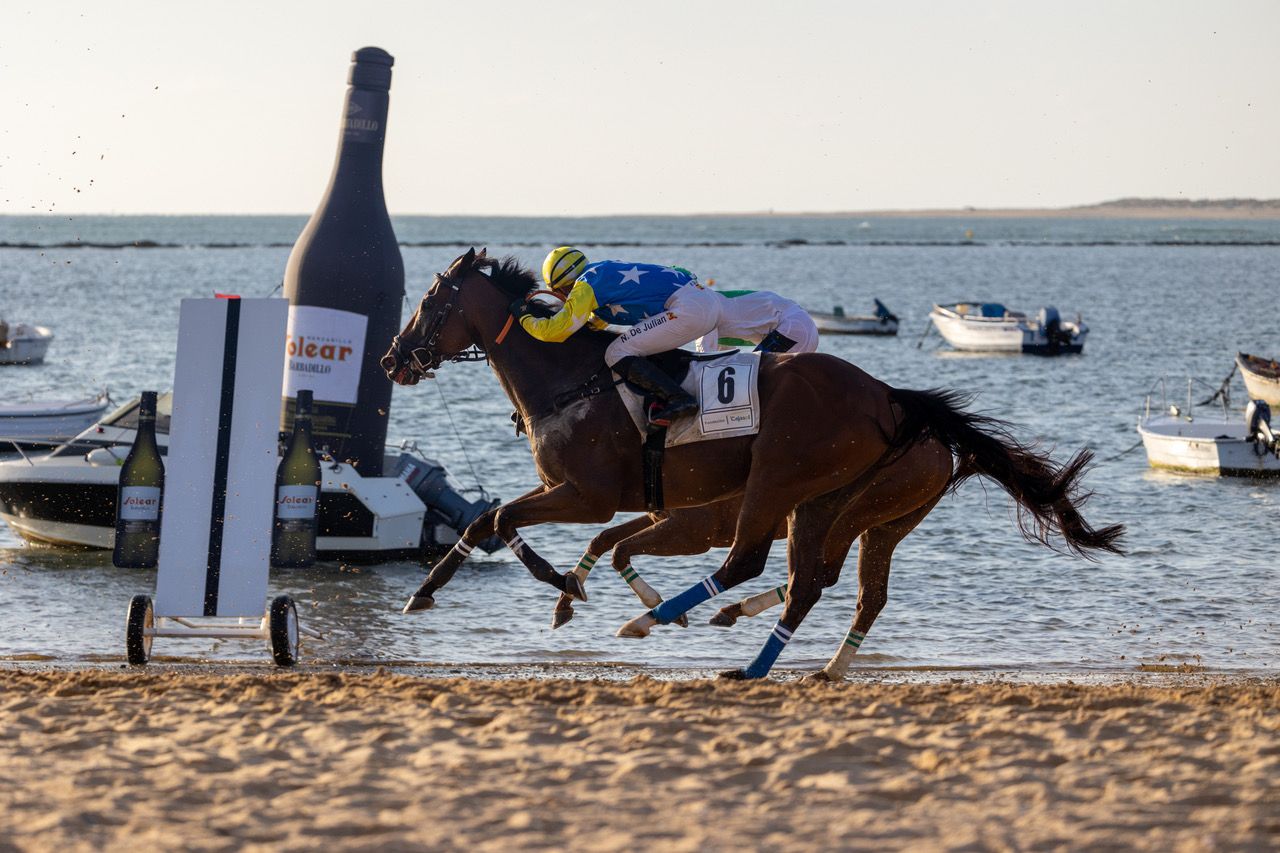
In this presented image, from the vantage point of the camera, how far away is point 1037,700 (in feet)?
27.8

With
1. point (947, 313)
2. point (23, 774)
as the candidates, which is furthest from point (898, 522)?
point (947, 313)

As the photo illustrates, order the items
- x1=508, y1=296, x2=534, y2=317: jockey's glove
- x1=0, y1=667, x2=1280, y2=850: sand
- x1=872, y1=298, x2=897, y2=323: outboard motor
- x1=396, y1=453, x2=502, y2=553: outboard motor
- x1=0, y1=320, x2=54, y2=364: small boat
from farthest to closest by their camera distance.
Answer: x1=872, y1=298, x2=897, y2=323: outboard motor, x1=0, y1=320, x2=54, y2=364: small boat, x1=396, y1=453, x2=502, y2=553: outboard motor, x1=508, y1=296, x2=534, y2=317: jockey's glove, x1=0, y1=667, x2=1280, y2=850: sand

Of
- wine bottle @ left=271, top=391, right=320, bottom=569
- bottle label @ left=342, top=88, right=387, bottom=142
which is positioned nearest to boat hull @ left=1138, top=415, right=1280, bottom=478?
bottle label @ left=342, top=88, right=387, bottom=142

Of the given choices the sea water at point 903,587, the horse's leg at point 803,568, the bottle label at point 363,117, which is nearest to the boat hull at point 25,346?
the sea water at point 903,587

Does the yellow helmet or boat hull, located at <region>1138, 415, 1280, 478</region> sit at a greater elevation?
the yellow helmet

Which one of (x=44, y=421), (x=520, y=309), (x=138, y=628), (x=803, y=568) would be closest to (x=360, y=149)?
(x=520, y=309)

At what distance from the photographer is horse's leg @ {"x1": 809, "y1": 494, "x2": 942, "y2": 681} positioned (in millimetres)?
10031

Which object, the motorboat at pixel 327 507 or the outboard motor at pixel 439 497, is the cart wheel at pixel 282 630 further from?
the outboard motor at pixel 439 497

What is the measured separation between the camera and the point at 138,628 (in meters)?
A: 10.9

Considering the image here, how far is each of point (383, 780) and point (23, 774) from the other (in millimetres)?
1513

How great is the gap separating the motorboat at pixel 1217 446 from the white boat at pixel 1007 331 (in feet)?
94.0

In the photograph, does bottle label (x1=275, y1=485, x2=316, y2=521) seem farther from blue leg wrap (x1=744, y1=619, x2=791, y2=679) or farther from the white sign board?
blue leg wrap (x1=744, y1=619, x2=791, y2=679)

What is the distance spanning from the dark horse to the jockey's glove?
9 cm

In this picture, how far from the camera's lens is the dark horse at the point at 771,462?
9523 millimetres
